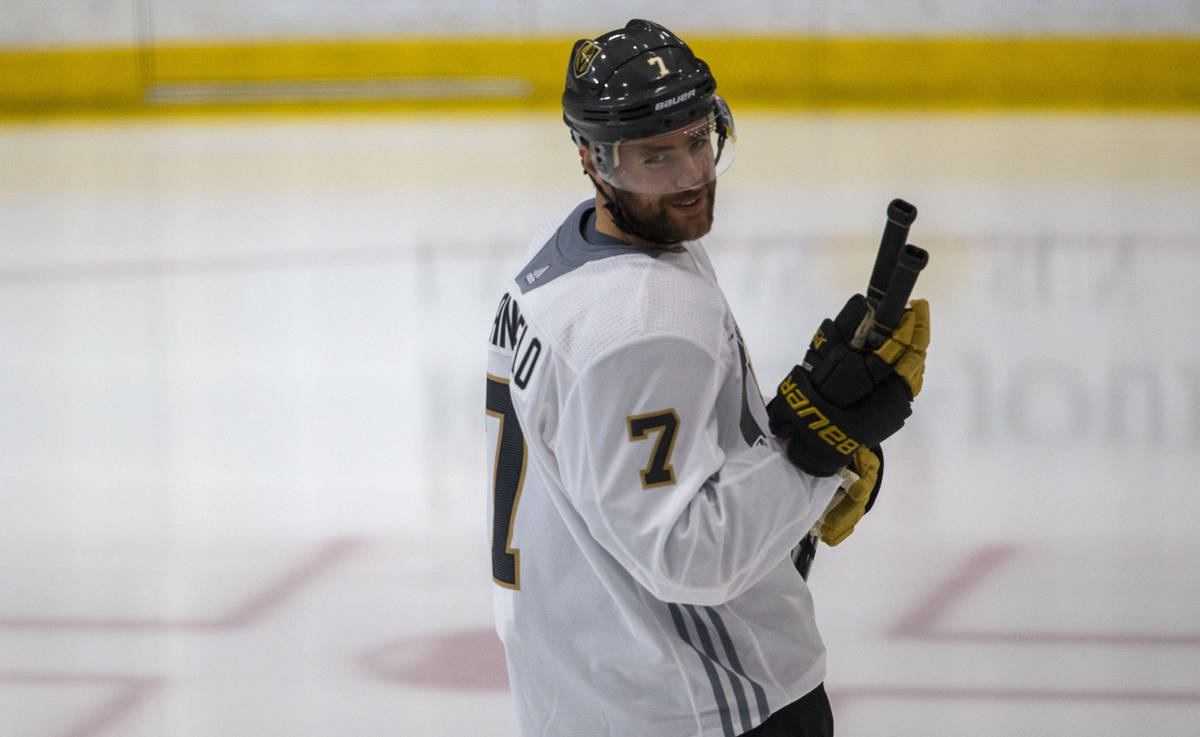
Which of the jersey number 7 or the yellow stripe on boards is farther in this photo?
the yellow stripe on boards

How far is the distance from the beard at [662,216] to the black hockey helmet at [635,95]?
13mm

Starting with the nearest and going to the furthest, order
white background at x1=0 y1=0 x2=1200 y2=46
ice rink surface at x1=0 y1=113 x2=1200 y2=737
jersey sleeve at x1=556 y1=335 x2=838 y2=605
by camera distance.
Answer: jersey sleeve at x1=556 y1=335 x2=838 y2=605 < ice rink surface at x1=0 y1=113 x2=1200 y2=737 < white background at x1=0 y1=0 x2=1200 y2=46

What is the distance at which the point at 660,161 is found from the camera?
4.71 feet

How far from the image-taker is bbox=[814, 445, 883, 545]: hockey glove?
1446mm

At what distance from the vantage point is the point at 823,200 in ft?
18.7

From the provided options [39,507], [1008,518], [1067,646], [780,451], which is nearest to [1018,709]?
[1067,646]

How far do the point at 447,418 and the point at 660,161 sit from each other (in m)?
2.58

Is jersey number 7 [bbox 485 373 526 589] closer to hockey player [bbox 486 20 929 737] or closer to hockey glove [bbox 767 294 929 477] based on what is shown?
hockey player [bbox 486 20 929 737]

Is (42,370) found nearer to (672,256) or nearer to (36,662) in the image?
(36,662)

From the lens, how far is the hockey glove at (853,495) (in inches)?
56.9

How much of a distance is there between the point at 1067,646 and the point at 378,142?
4900 mm

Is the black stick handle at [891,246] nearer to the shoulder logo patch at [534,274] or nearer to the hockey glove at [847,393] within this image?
the hockey glove at [847,393]

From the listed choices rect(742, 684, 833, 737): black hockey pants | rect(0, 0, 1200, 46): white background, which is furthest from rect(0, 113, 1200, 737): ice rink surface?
rect(742, 684, 833, 737): black hockey pants

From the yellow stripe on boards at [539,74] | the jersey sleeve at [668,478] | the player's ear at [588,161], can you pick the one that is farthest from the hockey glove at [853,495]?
the yellow stripe on boards at [539,74]
